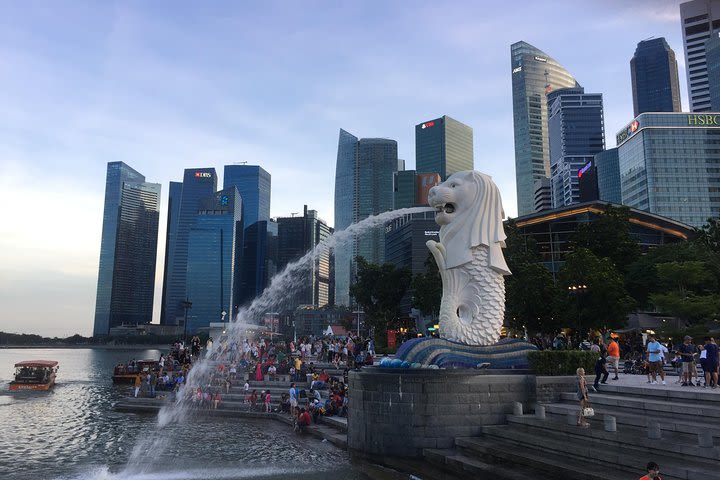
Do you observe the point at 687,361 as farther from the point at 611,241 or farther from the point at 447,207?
the point at 611,241

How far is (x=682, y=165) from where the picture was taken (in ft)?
425

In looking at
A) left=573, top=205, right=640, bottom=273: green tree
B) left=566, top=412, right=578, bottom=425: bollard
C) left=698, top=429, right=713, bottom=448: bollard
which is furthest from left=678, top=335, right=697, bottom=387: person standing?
left=573, top=205, right=640, bottom=273: green tree

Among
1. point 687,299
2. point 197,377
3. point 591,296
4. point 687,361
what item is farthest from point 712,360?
point 197,377

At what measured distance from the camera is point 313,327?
577 feet

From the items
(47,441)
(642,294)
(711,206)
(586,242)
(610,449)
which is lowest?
(47,441)

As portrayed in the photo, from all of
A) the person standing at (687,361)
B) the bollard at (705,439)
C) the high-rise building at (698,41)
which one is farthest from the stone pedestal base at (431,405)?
the high-rise building at (698,41)

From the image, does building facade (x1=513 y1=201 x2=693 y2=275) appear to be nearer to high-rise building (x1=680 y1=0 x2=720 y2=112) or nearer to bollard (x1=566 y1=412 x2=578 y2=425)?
bollard (x1=566 y1=412 x2=578 y2=425)

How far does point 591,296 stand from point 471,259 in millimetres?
16970

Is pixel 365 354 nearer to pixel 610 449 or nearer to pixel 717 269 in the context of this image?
pixel 610 449

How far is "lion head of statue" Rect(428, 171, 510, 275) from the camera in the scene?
744 inches

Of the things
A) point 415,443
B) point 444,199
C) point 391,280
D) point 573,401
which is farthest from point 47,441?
point 391,280

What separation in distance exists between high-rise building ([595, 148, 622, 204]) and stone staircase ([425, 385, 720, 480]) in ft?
601

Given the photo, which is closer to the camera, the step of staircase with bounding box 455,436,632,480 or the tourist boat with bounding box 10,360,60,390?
the step of staircase with bounding box 455,436,632,480

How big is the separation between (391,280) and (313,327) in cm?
12406
